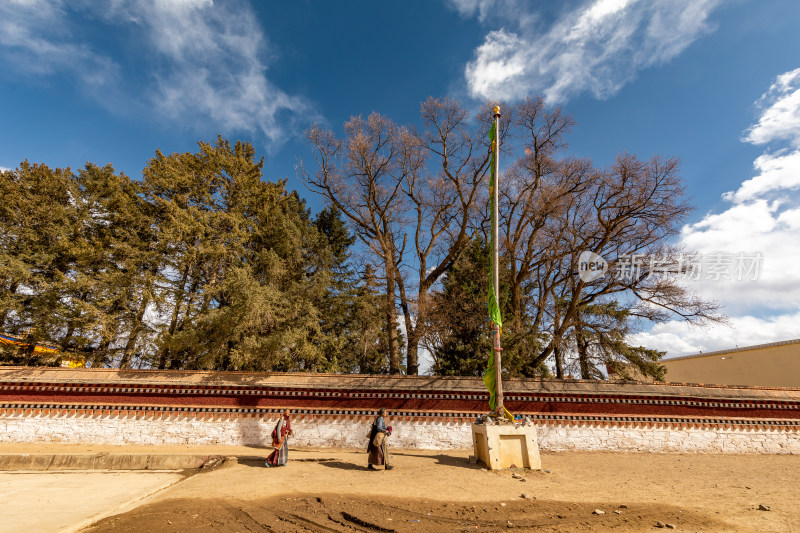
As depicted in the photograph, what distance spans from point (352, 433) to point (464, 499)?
6.70 metres

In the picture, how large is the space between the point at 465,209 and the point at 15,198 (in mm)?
21557

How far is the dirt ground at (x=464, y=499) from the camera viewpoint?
513 cm

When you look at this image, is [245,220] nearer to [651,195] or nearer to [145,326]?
[145,326]

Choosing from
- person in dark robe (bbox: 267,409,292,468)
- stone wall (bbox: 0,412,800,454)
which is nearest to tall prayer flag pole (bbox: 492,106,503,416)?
stone wall (bbox: 0,412,800,454)

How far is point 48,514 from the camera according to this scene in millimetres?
5359

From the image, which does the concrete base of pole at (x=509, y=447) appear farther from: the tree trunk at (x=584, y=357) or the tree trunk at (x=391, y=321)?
the tree trunk at (x=584, y=357)

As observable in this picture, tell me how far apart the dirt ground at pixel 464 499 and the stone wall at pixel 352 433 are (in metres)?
2.22

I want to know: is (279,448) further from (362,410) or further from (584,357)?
(584,357)

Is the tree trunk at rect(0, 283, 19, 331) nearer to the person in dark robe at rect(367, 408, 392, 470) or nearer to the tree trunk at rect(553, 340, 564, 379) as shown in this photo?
the person in dark robe at rect(367, 408, 392, 470)

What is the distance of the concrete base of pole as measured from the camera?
8.64 metres

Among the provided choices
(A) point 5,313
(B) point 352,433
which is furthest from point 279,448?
(A) point 5,313

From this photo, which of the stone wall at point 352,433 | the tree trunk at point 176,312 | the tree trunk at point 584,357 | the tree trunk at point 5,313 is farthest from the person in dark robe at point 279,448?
the tree trunk at point 5,313

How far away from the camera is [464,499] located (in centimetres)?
637

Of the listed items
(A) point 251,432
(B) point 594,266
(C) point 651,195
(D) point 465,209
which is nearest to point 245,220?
(A) point 251,432
